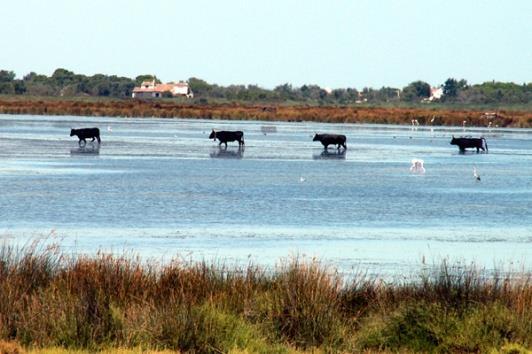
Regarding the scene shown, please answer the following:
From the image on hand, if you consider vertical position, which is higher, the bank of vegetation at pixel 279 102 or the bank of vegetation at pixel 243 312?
the bank of vegetation at pixel 243 312

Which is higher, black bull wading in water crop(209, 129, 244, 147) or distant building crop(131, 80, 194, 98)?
black bull wading in water crop(209, 129, 244, 147)

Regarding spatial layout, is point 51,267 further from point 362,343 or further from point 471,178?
point 471,178

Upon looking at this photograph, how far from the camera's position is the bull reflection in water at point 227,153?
42722 mm

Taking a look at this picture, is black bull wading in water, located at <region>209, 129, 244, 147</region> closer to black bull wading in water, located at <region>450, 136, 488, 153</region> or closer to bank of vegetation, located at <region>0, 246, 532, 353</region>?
black bull wading in water, located at <region>450, 136, 488, 153</region>

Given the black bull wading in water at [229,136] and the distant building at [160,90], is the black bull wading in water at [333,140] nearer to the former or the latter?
the black bull wading in water at [229,136]

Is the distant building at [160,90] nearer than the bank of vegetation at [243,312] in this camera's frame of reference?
No

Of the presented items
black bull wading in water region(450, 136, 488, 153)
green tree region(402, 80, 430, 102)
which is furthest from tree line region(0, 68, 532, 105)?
black bull wading in water region(450, 136, 488, 153)

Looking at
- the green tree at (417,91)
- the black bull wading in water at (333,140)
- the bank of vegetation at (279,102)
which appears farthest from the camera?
the green tree at (417,91)

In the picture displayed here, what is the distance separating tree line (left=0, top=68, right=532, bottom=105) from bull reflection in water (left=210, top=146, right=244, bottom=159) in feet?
304

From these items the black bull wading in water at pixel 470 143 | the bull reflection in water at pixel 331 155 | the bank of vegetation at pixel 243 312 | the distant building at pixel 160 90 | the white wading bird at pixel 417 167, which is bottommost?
the distant building at pixel 160 90

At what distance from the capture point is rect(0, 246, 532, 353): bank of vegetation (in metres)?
9.48

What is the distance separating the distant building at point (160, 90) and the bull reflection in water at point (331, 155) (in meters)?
117

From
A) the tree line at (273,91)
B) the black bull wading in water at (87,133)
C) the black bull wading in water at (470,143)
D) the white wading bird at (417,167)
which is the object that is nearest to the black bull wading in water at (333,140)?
the black bull wading in water at (470,143)

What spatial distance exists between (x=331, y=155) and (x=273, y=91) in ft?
401
